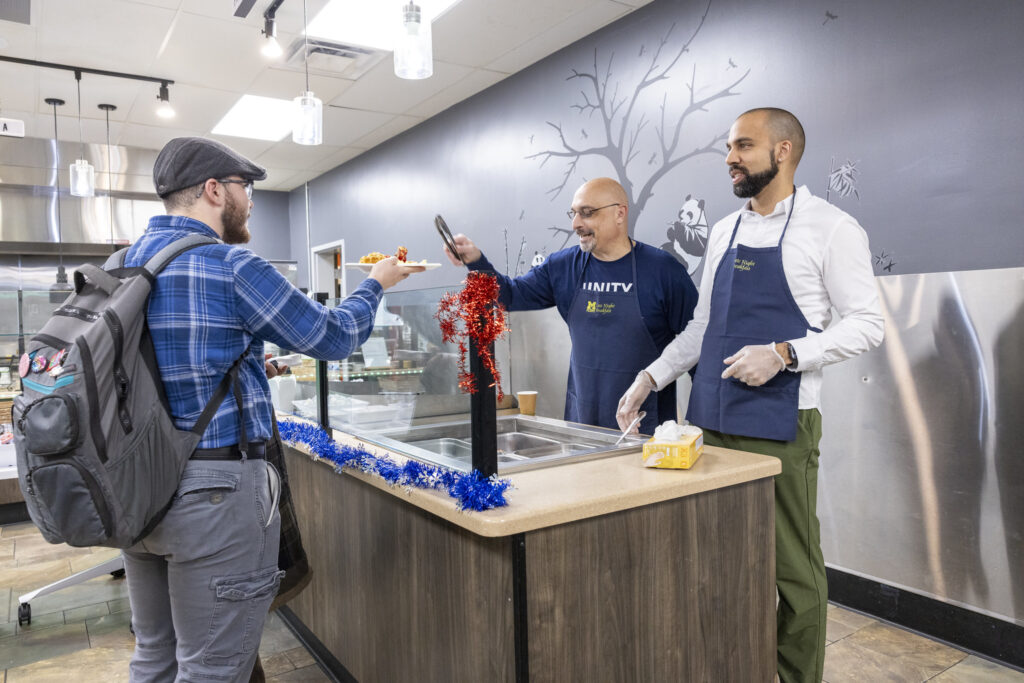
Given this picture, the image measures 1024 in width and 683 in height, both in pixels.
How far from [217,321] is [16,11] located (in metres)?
3.17

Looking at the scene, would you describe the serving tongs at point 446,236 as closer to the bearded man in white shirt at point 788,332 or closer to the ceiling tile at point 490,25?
the bearded man in white shirt at point 788,332

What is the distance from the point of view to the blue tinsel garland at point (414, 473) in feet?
4.42

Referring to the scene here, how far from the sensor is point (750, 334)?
6.22ft

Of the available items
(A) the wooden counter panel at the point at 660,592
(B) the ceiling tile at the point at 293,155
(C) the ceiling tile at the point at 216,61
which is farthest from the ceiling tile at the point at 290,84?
(A) the wooden counter panel at the point at 660,592

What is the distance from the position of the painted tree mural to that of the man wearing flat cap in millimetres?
2362

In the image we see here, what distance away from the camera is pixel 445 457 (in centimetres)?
169

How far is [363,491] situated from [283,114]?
14.0 feet

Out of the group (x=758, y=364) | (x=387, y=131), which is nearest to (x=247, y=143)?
(x=387, y=131)

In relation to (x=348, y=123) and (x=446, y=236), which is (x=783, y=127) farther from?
(x=348, y=123)

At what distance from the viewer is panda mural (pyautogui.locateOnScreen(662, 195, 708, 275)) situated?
3271mm

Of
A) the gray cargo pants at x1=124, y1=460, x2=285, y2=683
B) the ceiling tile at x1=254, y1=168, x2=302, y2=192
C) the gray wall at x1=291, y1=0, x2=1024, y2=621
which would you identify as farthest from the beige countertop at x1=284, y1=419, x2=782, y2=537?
the ceiling tile at x1=254, y1=168, x2=302, y2=192

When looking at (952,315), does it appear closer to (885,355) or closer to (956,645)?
(885,355)

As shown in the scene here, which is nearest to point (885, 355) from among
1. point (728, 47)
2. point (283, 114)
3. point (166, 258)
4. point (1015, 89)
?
point (1015, 89)

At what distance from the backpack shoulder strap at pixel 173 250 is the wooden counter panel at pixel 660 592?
0.87m
